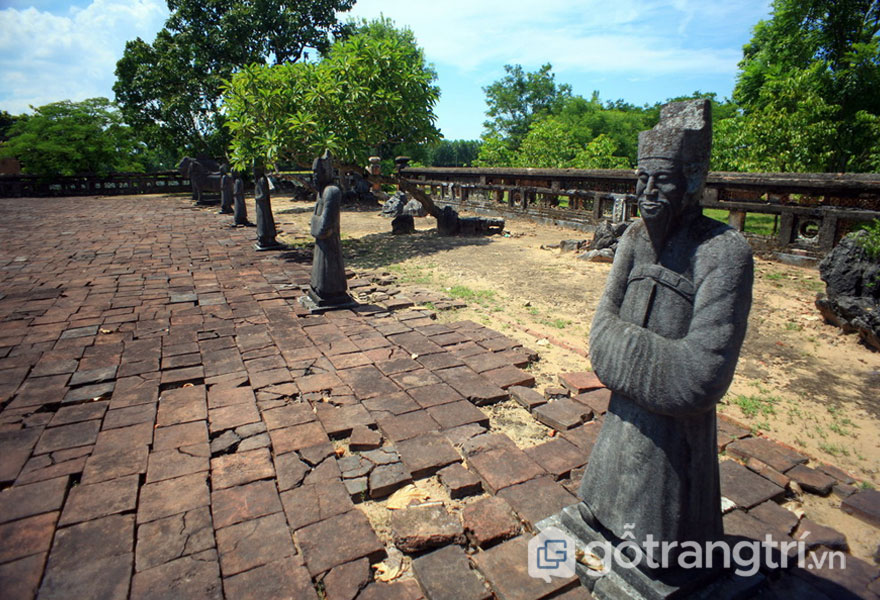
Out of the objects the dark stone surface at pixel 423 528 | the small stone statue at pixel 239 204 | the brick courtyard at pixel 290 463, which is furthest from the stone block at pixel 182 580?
the small stone statue at pixel 239 204

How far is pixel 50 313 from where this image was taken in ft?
20.6

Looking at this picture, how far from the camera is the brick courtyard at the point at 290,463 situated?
2.40 metres

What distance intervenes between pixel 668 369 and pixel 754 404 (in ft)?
9.15

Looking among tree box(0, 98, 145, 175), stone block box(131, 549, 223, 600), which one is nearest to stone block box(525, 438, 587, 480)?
stone block box(131, 549, 223, 600)

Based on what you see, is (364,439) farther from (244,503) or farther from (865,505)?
(865,505)

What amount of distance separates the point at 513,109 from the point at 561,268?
122ft

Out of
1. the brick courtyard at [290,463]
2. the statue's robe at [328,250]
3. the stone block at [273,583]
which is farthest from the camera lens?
the statue's robe at [328,250]

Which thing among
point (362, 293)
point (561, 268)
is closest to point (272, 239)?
point (362, 293)

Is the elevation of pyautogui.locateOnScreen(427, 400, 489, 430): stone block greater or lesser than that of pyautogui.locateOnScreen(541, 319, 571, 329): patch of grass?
lesser

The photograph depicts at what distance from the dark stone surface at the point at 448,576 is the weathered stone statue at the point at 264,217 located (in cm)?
922

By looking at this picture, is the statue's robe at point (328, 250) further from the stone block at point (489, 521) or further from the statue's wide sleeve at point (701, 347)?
the statue's wide sleeve at point (701, 347)

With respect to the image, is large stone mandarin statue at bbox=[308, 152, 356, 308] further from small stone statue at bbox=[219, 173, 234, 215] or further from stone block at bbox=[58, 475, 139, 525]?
small stone statue at bbox=[219, 173, 234, 215]

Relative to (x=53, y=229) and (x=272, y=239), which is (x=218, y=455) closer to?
(x=272, y=239)

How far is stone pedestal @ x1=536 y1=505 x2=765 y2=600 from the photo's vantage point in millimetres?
2039
